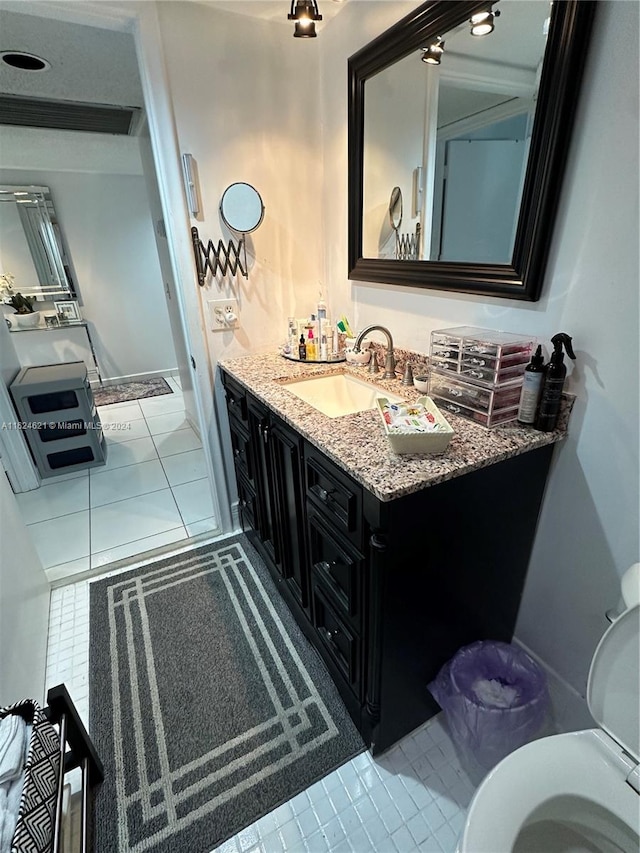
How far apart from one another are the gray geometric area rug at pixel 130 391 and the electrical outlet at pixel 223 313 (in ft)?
9.66

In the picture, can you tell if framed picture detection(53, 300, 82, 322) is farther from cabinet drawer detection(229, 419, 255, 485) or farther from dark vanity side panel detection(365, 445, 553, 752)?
dark vanity side panel detection(365, 445, 553, 752)

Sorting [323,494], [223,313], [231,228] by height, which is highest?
[231,228]

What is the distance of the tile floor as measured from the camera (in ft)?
7.20

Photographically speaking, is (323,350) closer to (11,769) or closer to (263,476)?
(263,476)

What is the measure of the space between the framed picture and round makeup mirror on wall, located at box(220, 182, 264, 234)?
3537mm

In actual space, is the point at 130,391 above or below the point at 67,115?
below

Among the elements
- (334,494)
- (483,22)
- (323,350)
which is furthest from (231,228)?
(334,494)

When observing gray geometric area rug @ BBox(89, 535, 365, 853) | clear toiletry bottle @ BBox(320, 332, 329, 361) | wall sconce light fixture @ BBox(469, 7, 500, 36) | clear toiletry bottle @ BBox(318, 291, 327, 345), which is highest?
wall sconce light fixture @ BBox(469, 7, 500, 36)

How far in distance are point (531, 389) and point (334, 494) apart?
62cm

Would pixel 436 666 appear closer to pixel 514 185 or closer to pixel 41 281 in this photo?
pixel 514 185

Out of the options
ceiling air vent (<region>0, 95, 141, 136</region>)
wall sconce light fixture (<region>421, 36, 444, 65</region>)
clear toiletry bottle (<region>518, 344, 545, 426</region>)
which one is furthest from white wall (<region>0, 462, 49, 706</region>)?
ceiling air vent (<region>0, 95, 141, 136</region>)

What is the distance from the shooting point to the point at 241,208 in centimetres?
175

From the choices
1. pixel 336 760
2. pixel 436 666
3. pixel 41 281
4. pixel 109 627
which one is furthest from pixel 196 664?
pixel 41 281

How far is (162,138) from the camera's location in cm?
159
